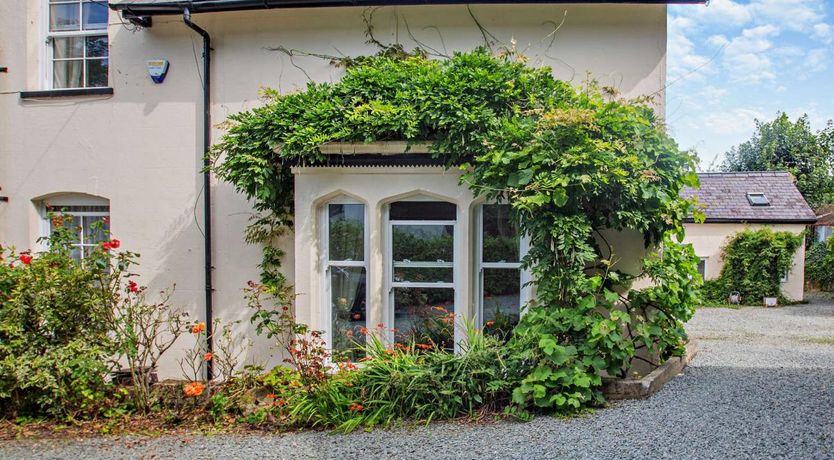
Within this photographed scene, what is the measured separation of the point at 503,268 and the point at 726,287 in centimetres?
1602

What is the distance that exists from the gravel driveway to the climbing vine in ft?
1.42

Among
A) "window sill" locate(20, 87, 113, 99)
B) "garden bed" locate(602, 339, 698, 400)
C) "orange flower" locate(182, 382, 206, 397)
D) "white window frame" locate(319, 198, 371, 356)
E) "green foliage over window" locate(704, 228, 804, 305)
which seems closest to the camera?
"garden bed" locate(602, 339, 698, 400)

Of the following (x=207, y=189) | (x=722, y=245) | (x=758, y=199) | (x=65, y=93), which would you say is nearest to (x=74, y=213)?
(x=65, y=93)

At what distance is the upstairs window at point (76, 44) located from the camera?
773cm

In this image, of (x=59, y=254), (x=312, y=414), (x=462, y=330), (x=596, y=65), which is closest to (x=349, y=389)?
(x=312, y=414)

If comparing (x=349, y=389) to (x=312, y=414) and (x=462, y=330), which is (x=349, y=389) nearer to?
(x=312, y=414)

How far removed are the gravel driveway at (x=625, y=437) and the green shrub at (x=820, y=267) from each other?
19980mm

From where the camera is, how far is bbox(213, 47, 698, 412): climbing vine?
200 inches

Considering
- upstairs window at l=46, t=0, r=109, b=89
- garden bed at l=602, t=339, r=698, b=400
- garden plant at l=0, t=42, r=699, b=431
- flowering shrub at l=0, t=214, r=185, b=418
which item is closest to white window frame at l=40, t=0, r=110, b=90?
upstairs window at l=46, t=0, r=109, b=89

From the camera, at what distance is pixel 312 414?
5137 mm

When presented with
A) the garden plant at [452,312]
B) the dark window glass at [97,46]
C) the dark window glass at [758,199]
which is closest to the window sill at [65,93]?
the dark window glass at [97,46]

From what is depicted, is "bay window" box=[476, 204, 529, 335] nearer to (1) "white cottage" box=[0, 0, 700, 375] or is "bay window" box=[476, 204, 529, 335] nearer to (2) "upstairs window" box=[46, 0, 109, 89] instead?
(1) "white cottage" box=[0, 0, 700, 375]

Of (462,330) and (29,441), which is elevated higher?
(462,330)

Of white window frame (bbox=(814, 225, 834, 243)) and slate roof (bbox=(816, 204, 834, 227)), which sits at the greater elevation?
slate roof (bbox=(816, 204, 834, 227))
